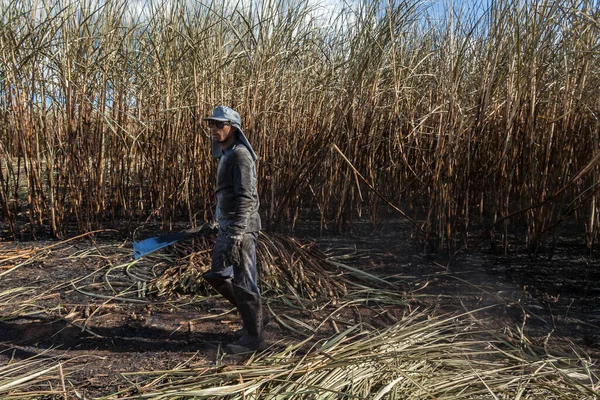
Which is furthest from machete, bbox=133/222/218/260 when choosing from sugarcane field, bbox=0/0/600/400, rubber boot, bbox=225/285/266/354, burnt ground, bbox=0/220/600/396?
rubber boot, bbox=225/285/266/354

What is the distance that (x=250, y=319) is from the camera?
8.28 ft

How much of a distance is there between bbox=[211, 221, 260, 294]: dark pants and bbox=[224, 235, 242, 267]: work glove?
0.08ft

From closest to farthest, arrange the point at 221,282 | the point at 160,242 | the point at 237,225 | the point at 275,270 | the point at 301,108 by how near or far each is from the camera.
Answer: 1. the point at 237,225
2. the point at 221,282
3. the point at 160,242
4. the point at 275,270
5. the point at 301,108

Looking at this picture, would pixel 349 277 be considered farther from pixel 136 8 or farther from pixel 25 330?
pixel 136 8

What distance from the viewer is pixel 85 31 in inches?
165

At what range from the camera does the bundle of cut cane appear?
3.27 meters

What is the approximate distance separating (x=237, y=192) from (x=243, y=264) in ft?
0.99

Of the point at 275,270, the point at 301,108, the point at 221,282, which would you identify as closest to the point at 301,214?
the point at 301,108

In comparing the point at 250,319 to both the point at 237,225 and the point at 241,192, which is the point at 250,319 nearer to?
the point at 237,225

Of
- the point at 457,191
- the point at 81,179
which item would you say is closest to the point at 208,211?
Answer: the point at 81,179

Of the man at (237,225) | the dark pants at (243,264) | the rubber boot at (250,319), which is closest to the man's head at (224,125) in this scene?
the man at (237,225)

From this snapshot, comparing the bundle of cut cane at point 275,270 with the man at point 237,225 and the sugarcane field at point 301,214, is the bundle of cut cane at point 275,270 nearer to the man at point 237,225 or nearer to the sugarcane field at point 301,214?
the sugarcane field at point 301,214

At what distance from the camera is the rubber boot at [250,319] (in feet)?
8.28

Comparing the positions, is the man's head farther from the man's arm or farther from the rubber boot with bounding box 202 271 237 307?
the rubber boot with bounding box 202 271 237 307
